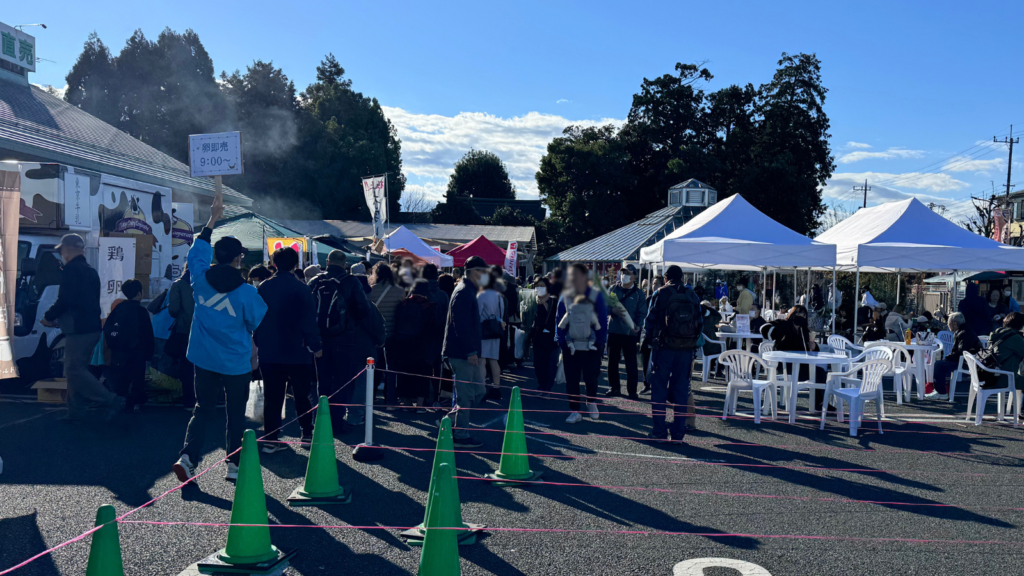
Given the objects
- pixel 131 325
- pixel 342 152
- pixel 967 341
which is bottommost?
pixel 131 325

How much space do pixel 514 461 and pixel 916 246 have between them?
29.0 ft

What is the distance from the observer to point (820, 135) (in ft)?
140

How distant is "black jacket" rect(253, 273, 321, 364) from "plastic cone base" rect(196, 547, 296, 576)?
2.37 metres

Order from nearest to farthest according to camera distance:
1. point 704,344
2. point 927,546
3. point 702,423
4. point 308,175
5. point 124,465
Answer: point 927,546 → point 124,465 → point 702,423 → point 704,344 → point 308,175

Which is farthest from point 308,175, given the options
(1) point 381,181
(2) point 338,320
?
(2) point 338,320

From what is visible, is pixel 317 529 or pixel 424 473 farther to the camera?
pixel 424 473

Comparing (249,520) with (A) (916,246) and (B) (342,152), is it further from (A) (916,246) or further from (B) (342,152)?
(B) (342,152)

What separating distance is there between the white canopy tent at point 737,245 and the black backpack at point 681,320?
10.4ft

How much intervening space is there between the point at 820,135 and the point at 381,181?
3583 centimetres

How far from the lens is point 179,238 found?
11.4 m

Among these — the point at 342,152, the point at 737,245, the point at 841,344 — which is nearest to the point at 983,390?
the point at 841,344

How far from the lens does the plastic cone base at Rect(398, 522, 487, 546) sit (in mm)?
4348

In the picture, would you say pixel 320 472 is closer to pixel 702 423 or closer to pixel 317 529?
pixel 317 529

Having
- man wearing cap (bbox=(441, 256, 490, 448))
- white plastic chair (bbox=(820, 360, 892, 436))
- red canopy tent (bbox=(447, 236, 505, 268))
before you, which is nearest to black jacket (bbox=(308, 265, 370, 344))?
man wearing cap (bbox=(441, 256, 490, 448))
